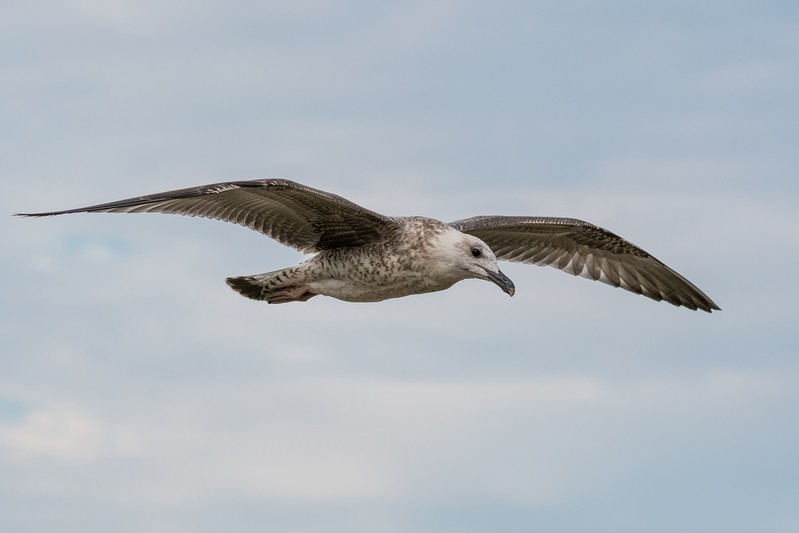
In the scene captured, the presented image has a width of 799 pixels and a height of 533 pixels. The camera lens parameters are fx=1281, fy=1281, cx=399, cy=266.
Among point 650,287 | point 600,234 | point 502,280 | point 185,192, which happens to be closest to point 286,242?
point 185,192

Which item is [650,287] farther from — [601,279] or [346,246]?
[346,246]

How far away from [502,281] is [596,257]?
4.65 metres

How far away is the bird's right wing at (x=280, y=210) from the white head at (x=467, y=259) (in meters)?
0.64

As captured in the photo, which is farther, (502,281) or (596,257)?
(596,257)

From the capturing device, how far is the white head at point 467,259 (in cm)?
1375

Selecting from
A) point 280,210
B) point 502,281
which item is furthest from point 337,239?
point 502,281

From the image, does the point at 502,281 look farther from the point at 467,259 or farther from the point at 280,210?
the point at 280,210

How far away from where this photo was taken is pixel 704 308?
59.3 ft

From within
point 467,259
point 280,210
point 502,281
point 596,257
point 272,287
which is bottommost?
point 502,281

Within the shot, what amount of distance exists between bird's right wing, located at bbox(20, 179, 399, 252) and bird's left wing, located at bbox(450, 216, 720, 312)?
310 cm

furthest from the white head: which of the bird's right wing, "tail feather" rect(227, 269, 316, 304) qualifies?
"tail feather" rect(227, 269, 316, 304)

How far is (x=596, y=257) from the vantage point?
18.1 metres

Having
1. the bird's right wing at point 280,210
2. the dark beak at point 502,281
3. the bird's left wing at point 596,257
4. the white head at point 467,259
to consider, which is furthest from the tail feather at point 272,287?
the bird's left wing at point 596,257

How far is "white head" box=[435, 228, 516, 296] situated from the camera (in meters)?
13.8
